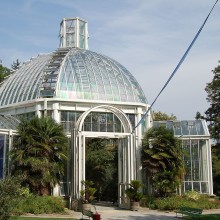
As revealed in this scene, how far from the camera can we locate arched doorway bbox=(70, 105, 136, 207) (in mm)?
25438

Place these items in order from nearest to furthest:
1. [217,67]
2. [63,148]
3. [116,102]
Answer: [63,148]
[116,102]
[217,67]

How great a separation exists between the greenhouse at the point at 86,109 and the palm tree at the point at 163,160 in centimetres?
114

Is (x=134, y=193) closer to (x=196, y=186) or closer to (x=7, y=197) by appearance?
(x=196, y=186)

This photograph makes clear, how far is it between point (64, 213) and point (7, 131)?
7144 mm

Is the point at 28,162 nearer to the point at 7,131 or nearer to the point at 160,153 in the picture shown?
the point at 7,131

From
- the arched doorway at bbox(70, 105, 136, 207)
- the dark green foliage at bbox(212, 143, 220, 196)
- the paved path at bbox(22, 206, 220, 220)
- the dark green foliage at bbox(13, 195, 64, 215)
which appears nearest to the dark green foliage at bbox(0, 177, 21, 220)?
the paved path at bbox(22, 206, 220, 220)

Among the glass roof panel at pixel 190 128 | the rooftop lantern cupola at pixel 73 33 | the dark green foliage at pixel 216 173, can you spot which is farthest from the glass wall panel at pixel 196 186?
the rooftop lantern cupola at pixel 73 33

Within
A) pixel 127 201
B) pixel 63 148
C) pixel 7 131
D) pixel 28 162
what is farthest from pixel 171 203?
pixel 7 131

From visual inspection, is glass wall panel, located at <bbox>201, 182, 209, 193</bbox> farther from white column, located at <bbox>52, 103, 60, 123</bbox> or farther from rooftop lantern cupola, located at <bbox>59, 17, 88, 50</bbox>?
rooftop lantern cupola, located at <bbox>59, 17, 88, 50</bbox>

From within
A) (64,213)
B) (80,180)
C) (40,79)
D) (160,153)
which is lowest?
(64,213)

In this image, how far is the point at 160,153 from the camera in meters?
26.4

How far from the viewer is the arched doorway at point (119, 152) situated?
25438 millimetres

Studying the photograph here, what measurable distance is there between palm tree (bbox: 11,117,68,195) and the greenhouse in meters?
1.62

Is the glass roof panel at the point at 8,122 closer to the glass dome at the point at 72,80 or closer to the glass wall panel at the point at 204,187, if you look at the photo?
the glass dome at the point at 72,80
